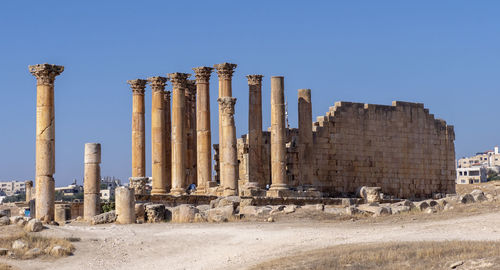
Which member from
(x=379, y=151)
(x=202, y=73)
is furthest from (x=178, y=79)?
(x=379, y=151)

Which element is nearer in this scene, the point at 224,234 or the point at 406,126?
the point at 224,234

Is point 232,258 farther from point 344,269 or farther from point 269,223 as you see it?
point 269,223

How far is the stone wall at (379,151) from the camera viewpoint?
44344 millimetres

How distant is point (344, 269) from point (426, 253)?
1986 millimetres

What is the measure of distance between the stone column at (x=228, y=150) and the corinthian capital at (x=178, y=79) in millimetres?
3302

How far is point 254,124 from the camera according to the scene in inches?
1630

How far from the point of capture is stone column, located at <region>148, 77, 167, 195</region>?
4169 centimetres

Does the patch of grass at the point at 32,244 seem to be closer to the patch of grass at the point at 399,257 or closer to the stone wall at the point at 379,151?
the patch of grass at the point at 399,257

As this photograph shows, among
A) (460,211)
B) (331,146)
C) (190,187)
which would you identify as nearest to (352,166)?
(331,146)

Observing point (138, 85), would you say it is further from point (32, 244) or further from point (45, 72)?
point (32, 244)

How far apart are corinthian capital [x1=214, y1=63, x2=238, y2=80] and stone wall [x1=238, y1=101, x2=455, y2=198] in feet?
14.5

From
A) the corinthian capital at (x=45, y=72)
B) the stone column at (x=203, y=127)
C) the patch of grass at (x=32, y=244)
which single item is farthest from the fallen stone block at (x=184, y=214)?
the stone column at (x=203, y=127)

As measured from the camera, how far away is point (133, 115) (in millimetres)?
42844

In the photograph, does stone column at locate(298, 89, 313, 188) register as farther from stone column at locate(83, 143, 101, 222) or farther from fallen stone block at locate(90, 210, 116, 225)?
fallen stone block at locate(90, 210, 116, 225)
